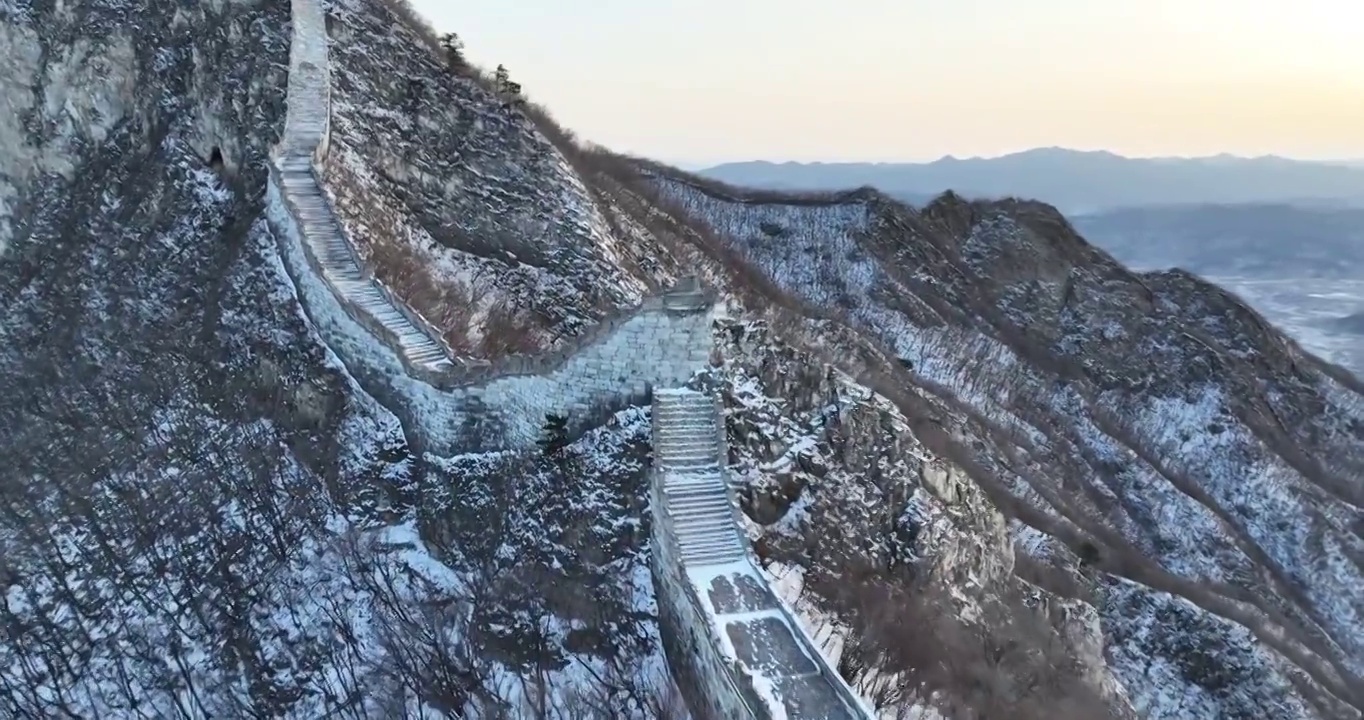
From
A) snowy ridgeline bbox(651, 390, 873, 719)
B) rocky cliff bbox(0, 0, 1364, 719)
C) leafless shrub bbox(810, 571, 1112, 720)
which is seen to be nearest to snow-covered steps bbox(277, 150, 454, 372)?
rocky cliff bbox(0, 0, 1364, 719)

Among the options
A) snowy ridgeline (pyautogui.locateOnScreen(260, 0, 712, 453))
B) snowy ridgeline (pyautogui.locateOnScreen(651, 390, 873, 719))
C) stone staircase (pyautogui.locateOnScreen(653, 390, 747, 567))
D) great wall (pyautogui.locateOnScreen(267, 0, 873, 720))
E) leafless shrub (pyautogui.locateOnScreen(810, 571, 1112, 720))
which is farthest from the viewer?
snowy ridgeline (pyautogui.locateOnScreen(260, 0, 712, 453))

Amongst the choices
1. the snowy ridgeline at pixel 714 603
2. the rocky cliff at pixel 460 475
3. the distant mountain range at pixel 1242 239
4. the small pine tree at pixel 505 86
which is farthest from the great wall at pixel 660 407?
the distant mountain range at pixel 1242 239

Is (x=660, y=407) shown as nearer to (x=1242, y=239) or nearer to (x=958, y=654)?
(x=958, y=654)

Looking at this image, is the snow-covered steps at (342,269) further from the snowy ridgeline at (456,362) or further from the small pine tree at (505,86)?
the small pine tree at (505,86)

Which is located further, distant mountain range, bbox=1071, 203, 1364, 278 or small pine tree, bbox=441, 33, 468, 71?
distant mountain range, bbox=1071, 203, 1364, 278

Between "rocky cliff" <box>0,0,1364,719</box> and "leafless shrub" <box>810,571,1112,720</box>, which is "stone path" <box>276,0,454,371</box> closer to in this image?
"rocky cliff" <box>0,0,1364,719</box>

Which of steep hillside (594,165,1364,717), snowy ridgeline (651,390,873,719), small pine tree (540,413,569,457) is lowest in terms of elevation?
steep hillside (594,165,1364,717)

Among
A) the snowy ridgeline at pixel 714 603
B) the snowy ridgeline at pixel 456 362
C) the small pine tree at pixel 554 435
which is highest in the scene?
the snowy ridgeline at pixel 456 362
